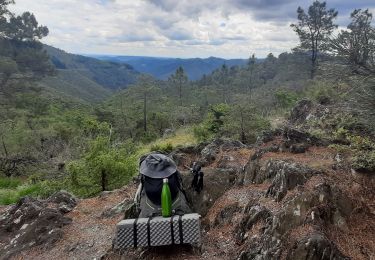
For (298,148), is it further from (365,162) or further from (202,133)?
(202,133)

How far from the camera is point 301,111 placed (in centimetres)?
2216

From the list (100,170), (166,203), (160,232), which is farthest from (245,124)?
(160,232)

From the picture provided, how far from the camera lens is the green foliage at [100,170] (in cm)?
1274

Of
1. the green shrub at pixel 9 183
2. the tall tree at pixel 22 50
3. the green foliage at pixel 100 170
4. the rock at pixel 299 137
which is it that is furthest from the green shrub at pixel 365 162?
the tall tree at pixel 22 50

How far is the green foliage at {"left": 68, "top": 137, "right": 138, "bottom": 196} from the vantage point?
12.7 meters

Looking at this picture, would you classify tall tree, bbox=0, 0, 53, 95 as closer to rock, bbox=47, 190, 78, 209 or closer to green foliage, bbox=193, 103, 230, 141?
green foliage, bbox=193, 103, 230, 141

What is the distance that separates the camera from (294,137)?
10.6 m

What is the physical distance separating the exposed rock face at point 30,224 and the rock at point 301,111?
15.1 m

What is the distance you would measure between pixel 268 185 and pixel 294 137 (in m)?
2.58

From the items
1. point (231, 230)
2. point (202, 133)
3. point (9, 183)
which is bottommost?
point (9, 183)

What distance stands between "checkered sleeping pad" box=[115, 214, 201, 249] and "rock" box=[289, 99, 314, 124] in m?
15.9

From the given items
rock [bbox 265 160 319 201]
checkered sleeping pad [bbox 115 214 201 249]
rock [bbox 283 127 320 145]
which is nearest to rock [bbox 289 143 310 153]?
rock [bbox 283 127 320 145]

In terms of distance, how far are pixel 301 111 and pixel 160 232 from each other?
17.3 meters

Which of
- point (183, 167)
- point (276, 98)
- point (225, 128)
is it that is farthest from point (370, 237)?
point (276, 98)
